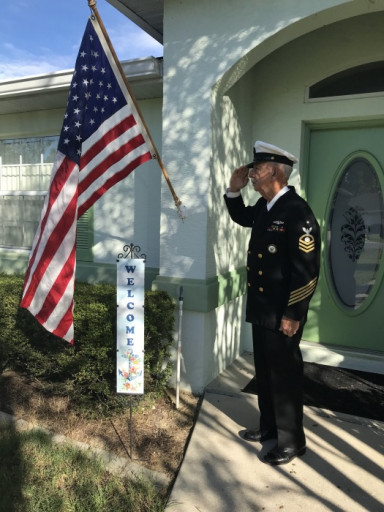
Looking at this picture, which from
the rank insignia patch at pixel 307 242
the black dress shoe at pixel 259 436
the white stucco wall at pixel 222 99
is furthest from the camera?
the white stucco wall at pixel 222 99

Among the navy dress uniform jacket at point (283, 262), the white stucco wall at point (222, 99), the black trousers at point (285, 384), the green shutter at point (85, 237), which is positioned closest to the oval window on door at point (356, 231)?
the white stucco wall at point (222, 99)

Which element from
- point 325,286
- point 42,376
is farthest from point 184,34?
point 42,376

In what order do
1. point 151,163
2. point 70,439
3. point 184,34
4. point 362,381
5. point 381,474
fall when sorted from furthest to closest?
point 151,163, point 362,381, point 184,34, point 70,439, point 381,474

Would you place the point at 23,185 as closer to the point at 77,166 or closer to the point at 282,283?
the point at 77,166

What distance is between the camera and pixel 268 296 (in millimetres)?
2939

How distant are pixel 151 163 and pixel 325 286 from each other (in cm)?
236

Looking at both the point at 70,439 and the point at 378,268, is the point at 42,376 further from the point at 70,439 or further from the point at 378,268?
the point at 378,268

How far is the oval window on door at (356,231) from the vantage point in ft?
14.8

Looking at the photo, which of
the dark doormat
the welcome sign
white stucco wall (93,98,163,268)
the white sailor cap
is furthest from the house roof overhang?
the dark doormat

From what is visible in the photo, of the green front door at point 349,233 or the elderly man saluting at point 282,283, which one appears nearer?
the elderly man saluting at point 282,283

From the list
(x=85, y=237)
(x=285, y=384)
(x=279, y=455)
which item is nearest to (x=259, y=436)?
(x=279, y=455)

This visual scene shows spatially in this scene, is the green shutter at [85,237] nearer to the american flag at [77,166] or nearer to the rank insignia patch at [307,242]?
the american flag at [77,166]

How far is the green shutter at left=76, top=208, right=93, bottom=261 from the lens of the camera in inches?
214

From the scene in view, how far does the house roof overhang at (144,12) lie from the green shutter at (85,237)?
2.16 meters
